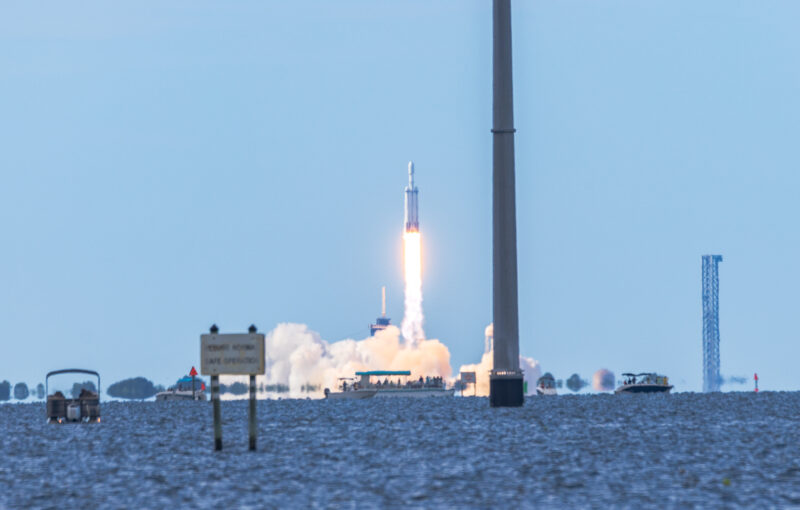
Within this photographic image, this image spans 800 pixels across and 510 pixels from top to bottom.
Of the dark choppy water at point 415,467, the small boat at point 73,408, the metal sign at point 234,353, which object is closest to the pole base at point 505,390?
the dark choppy water at point 415,467

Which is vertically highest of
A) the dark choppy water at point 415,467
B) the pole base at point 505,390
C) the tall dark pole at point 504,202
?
the tall dark pole at point 504,202

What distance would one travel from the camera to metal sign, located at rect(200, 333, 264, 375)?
6506 cm

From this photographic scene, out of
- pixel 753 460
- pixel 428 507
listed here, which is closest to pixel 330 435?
pixel 753 460

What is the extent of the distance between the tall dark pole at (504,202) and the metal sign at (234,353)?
47.2m

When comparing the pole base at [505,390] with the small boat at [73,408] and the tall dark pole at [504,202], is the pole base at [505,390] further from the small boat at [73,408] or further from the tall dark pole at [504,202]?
the small boat at [73,408]

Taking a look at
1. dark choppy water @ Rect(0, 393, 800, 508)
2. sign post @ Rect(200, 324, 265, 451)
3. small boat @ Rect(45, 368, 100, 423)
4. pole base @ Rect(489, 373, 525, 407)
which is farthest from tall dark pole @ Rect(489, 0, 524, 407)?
sign post @ Rect(200, 324, 265, 451)

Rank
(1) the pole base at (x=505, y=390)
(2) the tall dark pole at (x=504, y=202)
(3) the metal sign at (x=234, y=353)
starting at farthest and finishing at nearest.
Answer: (1) the pole base at (x=505, y=390) < (2) the tall dark pole at (x=504, y=202) < (3) the metal sign at (x=234, y=353)

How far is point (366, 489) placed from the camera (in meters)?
49.0

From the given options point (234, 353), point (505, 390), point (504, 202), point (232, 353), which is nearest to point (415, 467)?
point (234, 353)

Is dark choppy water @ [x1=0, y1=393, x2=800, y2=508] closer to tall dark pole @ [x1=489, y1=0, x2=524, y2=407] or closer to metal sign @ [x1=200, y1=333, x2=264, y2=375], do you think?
metal sign @ [x1=200, y1=333, x2=264, y2=375]

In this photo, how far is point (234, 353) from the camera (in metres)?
65.2

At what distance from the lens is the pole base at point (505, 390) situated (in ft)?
382

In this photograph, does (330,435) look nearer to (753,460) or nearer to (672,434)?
(672,434)

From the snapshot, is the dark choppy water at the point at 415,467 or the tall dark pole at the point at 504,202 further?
the tall dark pole at the point at 504,202
